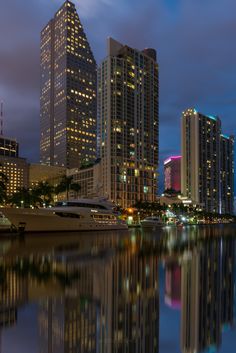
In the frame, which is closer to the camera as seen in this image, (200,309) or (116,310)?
(116,310)

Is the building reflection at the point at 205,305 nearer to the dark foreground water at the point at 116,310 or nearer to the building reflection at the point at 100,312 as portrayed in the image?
the dark foreground water at the point at 116,310

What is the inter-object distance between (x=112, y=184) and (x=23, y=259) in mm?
167635

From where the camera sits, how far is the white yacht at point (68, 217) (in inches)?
2603

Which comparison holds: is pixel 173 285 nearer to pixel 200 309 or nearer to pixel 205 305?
pixel 205 305

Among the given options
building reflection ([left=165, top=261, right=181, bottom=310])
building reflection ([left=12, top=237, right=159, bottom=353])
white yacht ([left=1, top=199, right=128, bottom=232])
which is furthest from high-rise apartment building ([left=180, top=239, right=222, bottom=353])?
white yacht ([left=1, top=199, right=128, bottom=232])

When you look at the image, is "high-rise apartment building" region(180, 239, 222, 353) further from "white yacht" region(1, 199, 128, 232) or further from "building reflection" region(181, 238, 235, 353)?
"white yacht" region(1, 199, 128, 232)

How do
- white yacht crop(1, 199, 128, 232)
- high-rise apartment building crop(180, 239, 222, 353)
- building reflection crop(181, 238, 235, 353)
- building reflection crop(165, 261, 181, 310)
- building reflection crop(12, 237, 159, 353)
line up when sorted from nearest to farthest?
building reflection crop(12, 237, 159, 353) < high-rise apartment building crop(180, 239, 222, 353) < building reflection crop(181, 238, 235, 353) < building reflection crop(165, 261, 181, 310) < white yacht crop(1, 199, 128, 232)

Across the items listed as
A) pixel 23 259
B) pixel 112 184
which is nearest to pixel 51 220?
pixel 23 259

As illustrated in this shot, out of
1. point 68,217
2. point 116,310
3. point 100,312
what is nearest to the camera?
Result: point 100,312

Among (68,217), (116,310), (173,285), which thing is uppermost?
(68,217)

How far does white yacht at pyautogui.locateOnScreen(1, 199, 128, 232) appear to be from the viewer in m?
66.1

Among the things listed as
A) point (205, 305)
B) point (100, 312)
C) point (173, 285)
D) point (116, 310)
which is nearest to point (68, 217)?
point (173, 285)

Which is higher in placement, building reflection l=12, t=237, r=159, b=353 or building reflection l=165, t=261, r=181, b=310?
building reflection l=12, t=237, r=159, b=353

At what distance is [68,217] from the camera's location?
246 feet
